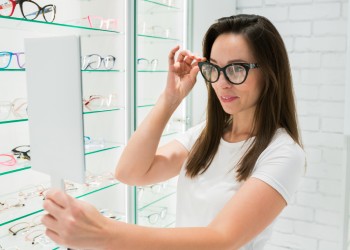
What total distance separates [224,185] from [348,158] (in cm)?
107

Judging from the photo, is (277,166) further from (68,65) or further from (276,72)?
(68,65)

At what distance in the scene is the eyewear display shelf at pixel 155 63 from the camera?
2.39 metres

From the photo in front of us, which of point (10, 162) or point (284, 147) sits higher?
point (284, 147)

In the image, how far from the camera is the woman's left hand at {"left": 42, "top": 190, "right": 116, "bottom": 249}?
0.59 metres

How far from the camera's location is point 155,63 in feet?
8.00

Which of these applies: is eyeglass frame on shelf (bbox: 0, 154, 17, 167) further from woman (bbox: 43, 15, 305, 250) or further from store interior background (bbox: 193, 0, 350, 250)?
store interior background (bbox: 193, 0, 350, 250)

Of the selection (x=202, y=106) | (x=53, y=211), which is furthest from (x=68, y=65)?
(x=202, y=106)

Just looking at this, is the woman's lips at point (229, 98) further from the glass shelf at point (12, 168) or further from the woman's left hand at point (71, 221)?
the glass shelf at point (12, 168)

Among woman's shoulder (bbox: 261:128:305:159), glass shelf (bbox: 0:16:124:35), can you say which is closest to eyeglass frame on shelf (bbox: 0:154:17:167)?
glass shelf (bbox: 0:16:124:35)

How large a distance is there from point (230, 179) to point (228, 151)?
0.36 ft

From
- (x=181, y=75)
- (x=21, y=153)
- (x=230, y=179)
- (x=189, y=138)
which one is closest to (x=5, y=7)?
(x=21, y=153)

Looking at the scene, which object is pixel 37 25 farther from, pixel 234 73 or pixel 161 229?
pixel 161 229

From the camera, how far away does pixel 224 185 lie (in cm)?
116

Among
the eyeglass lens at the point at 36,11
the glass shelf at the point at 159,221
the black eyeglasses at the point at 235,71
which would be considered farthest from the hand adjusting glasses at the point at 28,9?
the glass shelf at the point at 159,221
